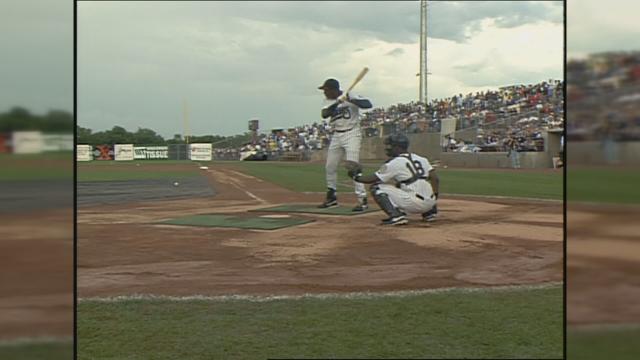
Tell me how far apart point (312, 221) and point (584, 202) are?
18.4ft

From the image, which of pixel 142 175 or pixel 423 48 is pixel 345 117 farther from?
pixel 142 175

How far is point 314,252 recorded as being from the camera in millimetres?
5582

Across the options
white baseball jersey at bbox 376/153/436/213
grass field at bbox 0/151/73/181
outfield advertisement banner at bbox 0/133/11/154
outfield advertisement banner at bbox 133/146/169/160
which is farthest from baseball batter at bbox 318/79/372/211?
outfield advertisement banner at bbox 0/133/11/154

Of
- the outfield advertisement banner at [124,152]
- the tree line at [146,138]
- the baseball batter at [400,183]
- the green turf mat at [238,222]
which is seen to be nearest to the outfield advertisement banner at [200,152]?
the tree line at [146,138]

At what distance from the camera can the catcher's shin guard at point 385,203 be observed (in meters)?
6.80

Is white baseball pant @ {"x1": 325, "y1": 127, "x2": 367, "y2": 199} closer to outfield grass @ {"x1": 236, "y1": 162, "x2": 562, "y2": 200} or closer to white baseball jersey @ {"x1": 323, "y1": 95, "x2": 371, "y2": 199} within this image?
white baseball jersey @ {"x1": 323, "y1": 95, "x2": 371, "y2": 199}

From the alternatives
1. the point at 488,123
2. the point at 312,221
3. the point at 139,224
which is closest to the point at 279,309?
the point at 312,221

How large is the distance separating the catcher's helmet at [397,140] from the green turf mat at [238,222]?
4.09ft

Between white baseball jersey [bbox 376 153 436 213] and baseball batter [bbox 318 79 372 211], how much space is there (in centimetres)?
73

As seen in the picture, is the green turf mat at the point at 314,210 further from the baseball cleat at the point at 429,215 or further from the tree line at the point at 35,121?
the tree line at the point at 35,121

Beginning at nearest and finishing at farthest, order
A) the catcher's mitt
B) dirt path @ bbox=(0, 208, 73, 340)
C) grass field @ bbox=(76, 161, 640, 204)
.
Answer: dirt path @ bbox=(0, 208, 73, 340)
the catcher's mitt
grass field @ bbox=(76, 161, 640, 204)

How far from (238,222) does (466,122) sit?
11.3ft

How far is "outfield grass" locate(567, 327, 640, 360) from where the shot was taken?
1.58 metres

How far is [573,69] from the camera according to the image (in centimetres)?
154
